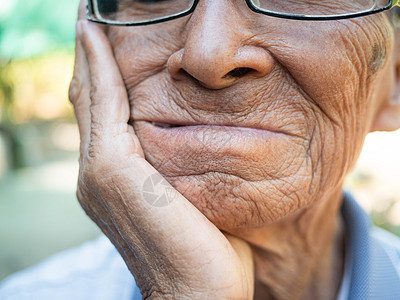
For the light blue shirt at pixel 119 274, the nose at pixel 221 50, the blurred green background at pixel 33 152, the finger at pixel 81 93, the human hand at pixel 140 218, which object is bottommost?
the blurred green background at pixel 33 152

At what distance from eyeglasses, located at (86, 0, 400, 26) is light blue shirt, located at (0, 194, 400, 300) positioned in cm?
116

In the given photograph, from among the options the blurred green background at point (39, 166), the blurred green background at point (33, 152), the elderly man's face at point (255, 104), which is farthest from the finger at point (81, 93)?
the blurred green background at point (33, 152)

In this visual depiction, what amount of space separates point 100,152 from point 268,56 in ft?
2.28

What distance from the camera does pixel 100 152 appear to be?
143 centimetres

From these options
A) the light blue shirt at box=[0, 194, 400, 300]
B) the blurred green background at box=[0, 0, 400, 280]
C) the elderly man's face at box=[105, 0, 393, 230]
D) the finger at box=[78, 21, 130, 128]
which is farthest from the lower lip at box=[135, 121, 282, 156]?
the blurred green background at box=[0, 0, 400, 280]

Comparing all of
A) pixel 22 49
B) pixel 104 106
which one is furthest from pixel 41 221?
pixel 104 106

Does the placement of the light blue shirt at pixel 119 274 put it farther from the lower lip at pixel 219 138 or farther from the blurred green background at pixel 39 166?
the blurred green background at pixel 39 166

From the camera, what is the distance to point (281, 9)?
51.1 inches

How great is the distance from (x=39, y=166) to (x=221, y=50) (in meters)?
9.43

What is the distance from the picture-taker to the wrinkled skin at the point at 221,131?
128cm

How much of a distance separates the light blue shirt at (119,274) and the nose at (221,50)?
3.68 feet

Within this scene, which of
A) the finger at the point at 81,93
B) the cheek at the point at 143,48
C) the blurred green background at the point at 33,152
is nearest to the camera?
the cheek at the point at 143,48

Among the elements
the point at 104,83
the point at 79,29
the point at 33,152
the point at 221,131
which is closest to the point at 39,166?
the point at 33,152

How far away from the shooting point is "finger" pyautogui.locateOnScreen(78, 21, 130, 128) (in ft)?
4.89
